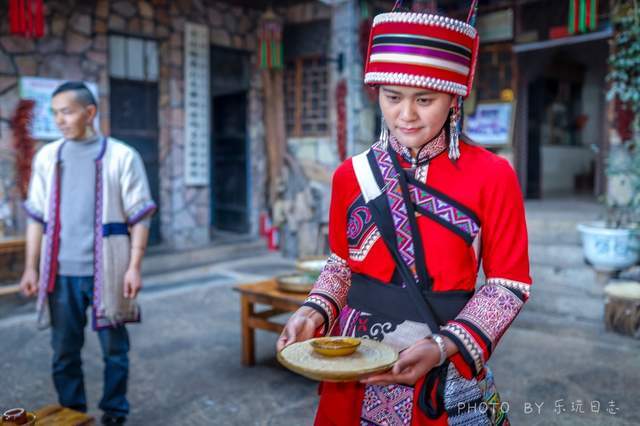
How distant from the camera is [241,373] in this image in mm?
4094

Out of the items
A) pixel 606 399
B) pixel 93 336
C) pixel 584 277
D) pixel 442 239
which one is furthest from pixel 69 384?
pixel 584 277

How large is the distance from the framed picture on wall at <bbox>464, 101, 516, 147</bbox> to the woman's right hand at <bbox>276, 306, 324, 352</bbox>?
23.4 feet

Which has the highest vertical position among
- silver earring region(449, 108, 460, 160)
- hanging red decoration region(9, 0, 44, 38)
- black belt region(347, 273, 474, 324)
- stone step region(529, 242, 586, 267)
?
hanging red decoration region(9, 0, 44, 38)

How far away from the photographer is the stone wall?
21.1 feet

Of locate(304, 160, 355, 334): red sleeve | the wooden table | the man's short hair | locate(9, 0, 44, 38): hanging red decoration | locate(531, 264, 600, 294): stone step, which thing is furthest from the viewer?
locate(9, 0, 44, 38): hanging red decoration

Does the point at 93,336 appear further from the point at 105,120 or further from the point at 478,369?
the point at 478,369

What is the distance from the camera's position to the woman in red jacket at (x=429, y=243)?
1396 millimetres

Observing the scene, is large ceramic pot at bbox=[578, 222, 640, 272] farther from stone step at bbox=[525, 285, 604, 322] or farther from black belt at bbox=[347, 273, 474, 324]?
black belt at bbox=[347, 273, 474, 324]

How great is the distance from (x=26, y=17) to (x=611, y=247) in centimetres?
623

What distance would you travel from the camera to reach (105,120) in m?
7.24

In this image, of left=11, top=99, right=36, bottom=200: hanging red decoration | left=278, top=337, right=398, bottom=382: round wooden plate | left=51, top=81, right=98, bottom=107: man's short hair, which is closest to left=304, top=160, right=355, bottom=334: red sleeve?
left=278, top=337, right=398, bottom=382: round wooden plate

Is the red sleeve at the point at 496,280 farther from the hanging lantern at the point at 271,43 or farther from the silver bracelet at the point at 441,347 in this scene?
the hanging lantern at the point at 271,43

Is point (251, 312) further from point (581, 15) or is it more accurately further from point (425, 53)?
point (581, 15)

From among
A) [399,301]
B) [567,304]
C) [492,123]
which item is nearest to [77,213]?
[399,301]
